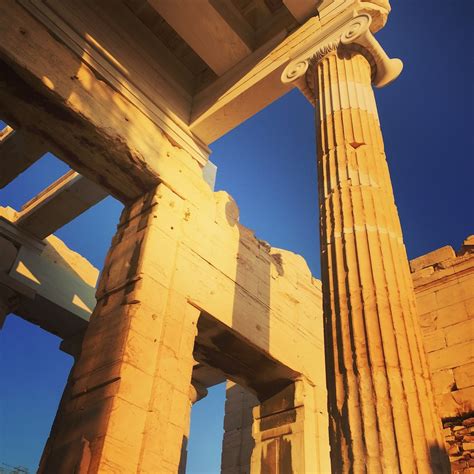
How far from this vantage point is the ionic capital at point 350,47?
26.0ft

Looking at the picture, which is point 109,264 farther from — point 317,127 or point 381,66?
point 381,66

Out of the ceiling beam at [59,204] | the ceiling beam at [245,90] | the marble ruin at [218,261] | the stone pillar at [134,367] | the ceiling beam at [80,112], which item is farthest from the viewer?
the ceiling beam at [59,204]

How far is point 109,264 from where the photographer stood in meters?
8.25

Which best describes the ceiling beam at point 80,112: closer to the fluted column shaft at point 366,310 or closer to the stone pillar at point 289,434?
the fluted column shaft at point 366,310

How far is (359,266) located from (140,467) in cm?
341

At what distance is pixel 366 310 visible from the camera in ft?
17.2

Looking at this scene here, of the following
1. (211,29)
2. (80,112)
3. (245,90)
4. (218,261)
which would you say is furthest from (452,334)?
(80,112)

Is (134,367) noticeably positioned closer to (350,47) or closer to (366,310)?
(366,310)

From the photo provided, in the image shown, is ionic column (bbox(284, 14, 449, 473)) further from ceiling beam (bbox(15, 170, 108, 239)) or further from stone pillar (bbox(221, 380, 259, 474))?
stone pillar (bbox(221, 380, 259, 474))

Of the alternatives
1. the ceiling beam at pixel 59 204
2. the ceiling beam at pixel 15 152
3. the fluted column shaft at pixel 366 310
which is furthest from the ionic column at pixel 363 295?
the ceiling beam at pixel 15 152

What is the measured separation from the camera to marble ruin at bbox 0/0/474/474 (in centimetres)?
524

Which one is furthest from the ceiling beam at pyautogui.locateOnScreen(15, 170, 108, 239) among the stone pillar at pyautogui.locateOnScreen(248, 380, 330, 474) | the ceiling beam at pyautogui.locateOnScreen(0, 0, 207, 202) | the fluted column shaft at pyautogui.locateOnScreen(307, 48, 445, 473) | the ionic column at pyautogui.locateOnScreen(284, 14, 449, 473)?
the fluted column shaft at pyautogui.locateOnScreen(307, 48, 445, 473)

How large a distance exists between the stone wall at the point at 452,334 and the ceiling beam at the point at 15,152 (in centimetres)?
824

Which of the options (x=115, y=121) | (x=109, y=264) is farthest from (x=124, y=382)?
(x=115, y=121)
